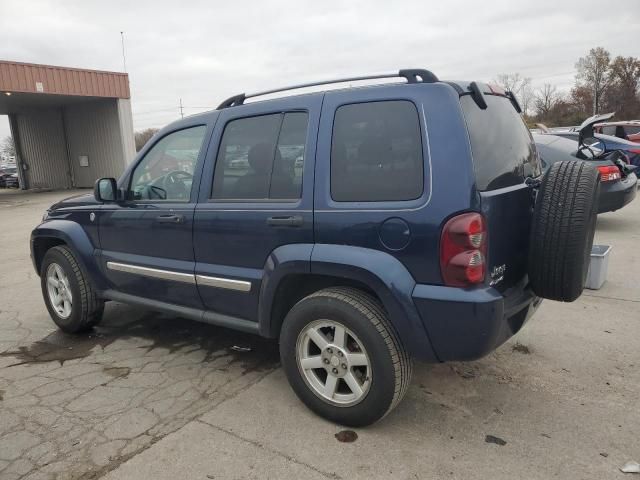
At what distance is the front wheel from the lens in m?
2.67

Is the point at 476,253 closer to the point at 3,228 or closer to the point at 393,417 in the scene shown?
the point at 393,417

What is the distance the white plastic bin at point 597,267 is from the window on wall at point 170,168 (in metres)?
3.93

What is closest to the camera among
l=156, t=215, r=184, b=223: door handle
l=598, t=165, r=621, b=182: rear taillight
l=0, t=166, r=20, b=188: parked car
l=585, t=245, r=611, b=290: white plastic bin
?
l=156, t=215, r=184, b=223: door handle

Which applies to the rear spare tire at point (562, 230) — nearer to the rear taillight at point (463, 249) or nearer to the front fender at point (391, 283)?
the rear taillight at point (463, 249)

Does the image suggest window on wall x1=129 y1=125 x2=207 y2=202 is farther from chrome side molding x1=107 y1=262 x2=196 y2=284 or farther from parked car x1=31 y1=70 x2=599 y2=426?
chrome side molding x1=107 y1=262 x2=196 y2=284

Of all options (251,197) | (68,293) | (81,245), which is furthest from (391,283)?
(68,293)

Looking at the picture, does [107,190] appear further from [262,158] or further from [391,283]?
[391,283]

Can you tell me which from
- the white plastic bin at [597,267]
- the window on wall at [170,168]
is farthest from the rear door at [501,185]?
the white plastic bin at [597,267]

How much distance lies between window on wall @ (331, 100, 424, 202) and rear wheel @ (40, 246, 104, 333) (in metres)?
2.68

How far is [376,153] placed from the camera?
108 inches

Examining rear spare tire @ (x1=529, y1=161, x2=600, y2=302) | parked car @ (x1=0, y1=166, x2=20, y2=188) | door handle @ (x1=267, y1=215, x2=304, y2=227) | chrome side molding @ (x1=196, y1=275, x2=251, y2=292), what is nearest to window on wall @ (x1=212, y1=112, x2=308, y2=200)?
door handle @ (x1=267, y1=215, x2=304, y2=227)

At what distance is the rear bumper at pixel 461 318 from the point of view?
2.45 metres

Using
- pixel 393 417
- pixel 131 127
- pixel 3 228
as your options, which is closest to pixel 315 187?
pixel 393 417

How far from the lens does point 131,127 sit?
73.2 ft
